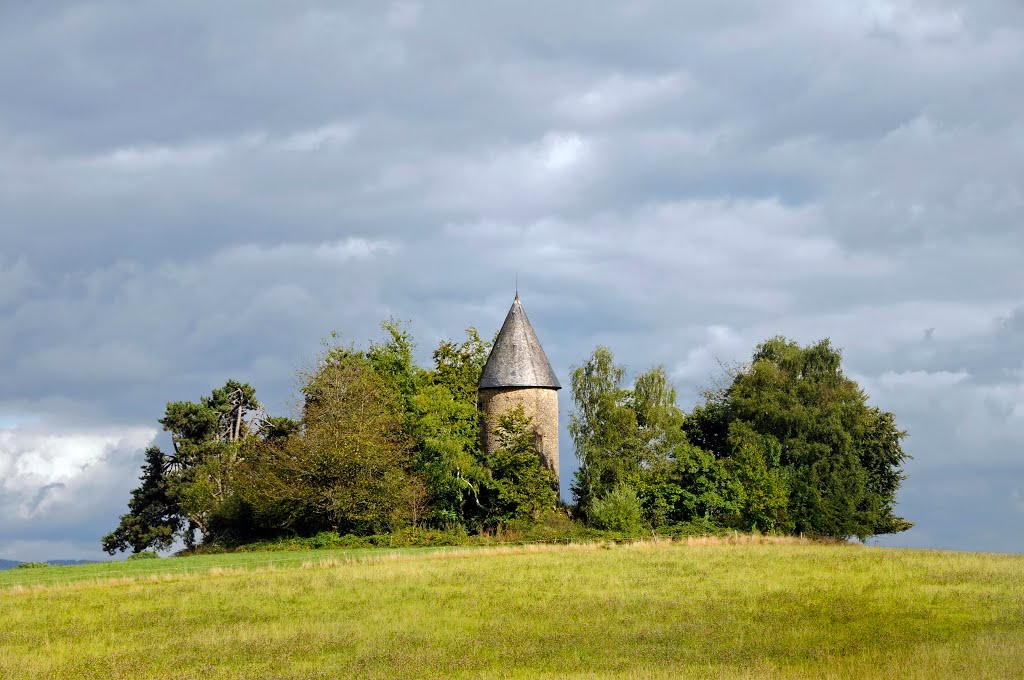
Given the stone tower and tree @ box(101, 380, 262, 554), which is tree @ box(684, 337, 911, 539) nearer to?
the stone tower

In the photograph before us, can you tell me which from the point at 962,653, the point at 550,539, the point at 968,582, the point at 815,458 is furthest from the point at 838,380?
the point at 962,653

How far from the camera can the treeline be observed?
5675 cm

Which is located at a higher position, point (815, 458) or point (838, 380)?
point (838, 380)

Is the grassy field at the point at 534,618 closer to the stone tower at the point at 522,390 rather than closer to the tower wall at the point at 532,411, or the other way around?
the tower wall at the point at 532,411

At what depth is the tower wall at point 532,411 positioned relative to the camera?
63250 mm

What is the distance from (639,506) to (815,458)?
586 inches

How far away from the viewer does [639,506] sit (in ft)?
190

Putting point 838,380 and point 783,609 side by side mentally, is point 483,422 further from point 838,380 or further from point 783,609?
point 783,609

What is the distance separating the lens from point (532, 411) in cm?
6338

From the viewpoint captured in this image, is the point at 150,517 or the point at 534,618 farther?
the point at 150,517

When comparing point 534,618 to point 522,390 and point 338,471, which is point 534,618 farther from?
point 522,390

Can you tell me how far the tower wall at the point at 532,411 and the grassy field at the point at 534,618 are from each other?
862 inches

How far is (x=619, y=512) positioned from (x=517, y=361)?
12.8m

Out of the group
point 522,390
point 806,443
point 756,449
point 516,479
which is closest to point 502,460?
point 516,479
